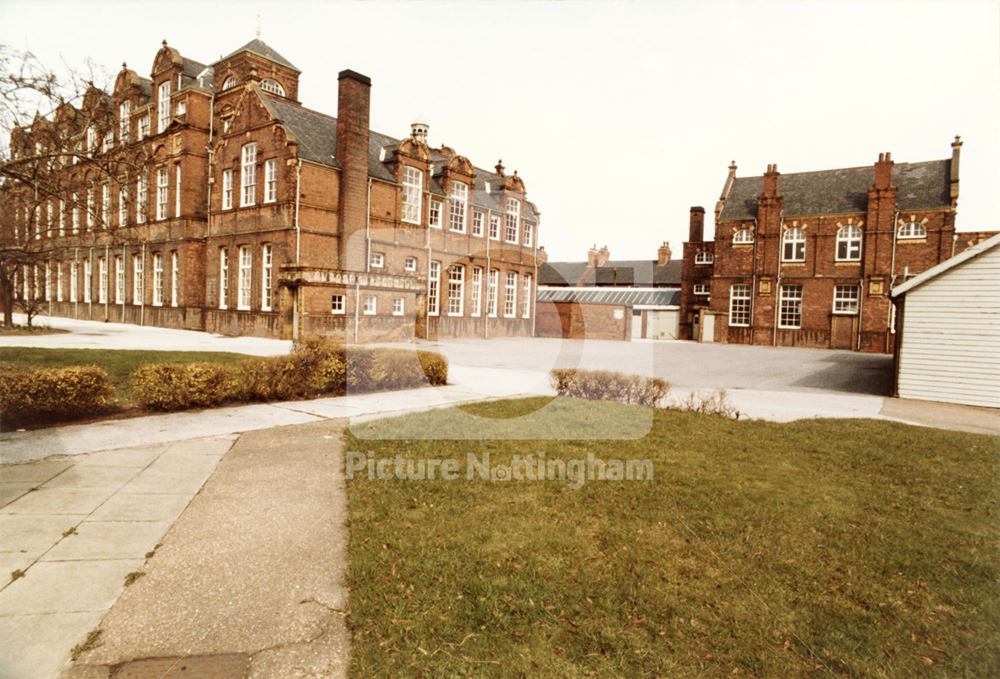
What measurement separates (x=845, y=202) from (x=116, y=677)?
1857 inches

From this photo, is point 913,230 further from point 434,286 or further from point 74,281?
point 74,281

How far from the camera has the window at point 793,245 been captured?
4009 centimetres

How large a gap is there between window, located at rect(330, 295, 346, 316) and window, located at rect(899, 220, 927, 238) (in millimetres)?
37247

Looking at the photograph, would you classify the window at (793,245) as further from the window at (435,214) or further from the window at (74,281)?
the window at (74,281)

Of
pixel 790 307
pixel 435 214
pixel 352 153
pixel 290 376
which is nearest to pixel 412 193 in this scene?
pixel 435 214

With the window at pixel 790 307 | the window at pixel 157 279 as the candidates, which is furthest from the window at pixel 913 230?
the window at pixel 157 279

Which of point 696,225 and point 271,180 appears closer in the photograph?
point 271,180

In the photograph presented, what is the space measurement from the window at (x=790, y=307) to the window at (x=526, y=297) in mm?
18822

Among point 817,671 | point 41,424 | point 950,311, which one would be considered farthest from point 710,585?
point 950,311

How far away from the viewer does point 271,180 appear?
26.9 meters

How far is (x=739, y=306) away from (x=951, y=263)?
2833cm

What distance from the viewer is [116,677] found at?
120 inches

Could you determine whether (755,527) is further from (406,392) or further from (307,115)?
(307,115)

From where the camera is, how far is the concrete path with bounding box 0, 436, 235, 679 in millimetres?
3422
